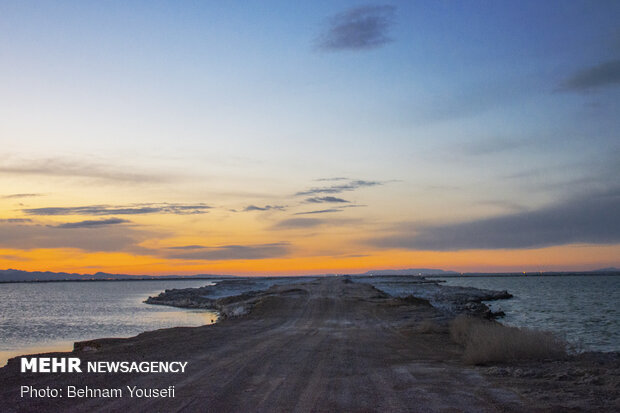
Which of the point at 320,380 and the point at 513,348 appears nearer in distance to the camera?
the point at 320,380

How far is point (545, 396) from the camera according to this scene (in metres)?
9.82

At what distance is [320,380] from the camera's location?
11859 millimetres

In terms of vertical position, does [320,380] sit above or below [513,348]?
below

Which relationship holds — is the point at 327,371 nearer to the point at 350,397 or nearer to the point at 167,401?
the point at 350,397

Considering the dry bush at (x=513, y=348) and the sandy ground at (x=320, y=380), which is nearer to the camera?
the sandy ground at (x=320, y=380)

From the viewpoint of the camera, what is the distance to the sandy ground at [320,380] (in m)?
9.52

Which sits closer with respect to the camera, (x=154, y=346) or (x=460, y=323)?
(x=154, y=346)

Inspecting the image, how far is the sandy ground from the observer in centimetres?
952

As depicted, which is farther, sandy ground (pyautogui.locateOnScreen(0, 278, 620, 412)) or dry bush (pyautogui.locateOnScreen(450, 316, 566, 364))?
dry bush (pyautogui.locateOnScreen(450, 316, 566, 364))

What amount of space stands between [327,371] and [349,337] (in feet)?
26.1


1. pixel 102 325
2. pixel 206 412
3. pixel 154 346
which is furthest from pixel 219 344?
pixel 102 325

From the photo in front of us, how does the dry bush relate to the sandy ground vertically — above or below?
above

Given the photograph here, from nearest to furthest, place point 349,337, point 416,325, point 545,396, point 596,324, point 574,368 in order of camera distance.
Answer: point 545,396, point 574,368, point 349,337, point 416,325, point 596,324

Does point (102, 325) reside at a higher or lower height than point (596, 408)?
lower
